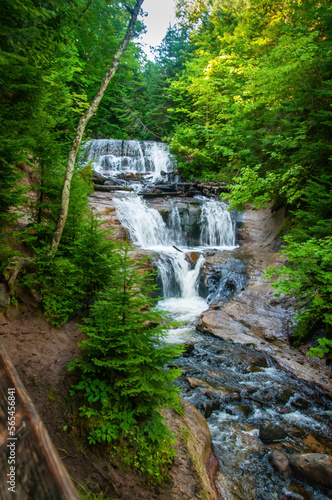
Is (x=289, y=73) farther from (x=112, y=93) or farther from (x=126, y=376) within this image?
(x=112, y=93)

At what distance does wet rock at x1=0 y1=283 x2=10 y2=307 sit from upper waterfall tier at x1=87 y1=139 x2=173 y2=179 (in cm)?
1657

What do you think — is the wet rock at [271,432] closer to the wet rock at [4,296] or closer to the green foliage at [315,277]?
the green foliage at [315,277]

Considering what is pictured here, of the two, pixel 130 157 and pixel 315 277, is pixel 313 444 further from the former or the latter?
pixel 130 157

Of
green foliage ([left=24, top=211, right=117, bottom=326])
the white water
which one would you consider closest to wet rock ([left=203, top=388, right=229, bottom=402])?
green foliage ([left=24, top=211, right=117, bottom=326])

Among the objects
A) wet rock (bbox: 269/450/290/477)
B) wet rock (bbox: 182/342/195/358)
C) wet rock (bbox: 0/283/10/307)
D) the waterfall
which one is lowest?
wet rock (bbox: 269/450/290/477)

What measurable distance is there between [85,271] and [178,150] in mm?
15533

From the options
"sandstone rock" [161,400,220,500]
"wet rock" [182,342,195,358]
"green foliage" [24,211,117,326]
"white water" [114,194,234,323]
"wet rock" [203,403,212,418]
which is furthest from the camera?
"white water" [114,194,234,323]

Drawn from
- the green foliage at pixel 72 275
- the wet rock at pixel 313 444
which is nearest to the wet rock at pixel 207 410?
the wet rock at pixel 313 444

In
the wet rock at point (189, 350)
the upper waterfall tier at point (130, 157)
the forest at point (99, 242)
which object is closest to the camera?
the forest at point (99, 242)

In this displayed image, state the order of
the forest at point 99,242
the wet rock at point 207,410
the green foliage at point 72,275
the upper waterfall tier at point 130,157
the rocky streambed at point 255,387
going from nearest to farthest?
the forest at point 99,242, the rocky streambed at point 255,387, the green foliage at point 72,275, the wet rock at point 207,410, the upper waterfall tier at point 130,157

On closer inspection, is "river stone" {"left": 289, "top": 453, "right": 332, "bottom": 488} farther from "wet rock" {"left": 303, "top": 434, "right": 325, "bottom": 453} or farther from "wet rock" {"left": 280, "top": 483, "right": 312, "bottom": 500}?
"wet rock" {"left": 303, "top": 434, "right": 325, "bottom": 453}

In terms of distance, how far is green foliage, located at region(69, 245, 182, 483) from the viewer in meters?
2.47

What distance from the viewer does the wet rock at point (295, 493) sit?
10.0ft

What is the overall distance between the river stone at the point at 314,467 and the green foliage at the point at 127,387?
1.97 meters
